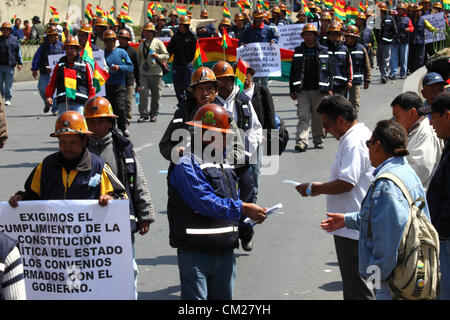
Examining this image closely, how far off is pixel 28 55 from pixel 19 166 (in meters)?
15.8

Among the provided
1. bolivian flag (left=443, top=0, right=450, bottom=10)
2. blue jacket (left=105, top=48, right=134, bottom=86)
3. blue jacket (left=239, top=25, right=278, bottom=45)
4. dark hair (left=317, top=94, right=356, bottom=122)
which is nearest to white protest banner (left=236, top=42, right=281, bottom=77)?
blue jacket (left=105, top=48, right=134, bottom=86)

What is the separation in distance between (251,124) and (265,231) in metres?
1.28

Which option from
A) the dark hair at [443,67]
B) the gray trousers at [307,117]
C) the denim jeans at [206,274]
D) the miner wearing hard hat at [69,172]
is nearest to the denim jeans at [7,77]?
the gray trousers at [307,117]

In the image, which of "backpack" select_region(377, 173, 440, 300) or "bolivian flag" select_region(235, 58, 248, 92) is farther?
"bolivian flag" select_region(235, 58, 248, 92)

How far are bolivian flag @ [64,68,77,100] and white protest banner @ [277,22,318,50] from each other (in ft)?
25.0

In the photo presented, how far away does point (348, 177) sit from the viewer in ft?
18.0

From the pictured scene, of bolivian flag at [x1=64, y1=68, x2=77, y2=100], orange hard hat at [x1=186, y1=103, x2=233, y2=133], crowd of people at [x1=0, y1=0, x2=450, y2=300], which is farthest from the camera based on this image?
bolivian flag at [x1=64, y1=68, x2=77, y2=100]

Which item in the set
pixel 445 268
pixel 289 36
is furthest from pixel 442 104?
pixel 289 36

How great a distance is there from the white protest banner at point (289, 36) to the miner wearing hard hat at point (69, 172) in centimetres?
1348

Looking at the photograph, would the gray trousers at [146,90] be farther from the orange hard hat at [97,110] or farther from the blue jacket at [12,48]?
the orange hard hat at [97,110]

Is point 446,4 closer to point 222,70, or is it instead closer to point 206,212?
point 222,70

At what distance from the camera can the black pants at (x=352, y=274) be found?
5488 mm

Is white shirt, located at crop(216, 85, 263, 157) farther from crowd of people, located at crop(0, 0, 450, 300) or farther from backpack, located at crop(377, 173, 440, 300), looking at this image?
backpack, located at crop(377, 173, 440, 300)

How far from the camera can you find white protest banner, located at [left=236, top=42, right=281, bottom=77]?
15.4 metres
